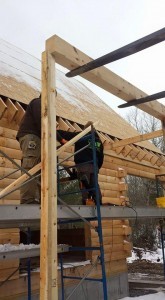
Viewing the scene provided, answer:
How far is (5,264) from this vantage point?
6.12 meters

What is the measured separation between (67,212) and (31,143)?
122cm

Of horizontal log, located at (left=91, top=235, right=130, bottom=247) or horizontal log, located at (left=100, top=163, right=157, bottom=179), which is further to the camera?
horizontal log, located at (left=100, top=163, right=157, bottom=179)

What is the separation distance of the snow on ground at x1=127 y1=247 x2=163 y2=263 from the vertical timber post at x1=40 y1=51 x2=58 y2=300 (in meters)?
13.5

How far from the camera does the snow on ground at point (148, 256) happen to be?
1603 centimetres

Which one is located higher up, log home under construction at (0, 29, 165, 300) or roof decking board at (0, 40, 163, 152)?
roof decking board at (0, 40, 163, 152)

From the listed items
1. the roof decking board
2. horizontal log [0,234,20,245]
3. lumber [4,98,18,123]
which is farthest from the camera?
the roof decking board

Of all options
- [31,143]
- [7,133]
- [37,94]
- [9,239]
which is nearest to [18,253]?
[31,143]

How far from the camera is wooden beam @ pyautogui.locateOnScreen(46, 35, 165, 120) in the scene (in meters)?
3.73

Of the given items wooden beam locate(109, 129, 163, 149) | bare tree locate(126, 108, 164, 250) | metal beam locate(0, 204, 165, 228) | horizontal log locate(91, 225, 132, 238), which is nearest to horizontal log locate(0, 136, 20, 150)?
metal beam locate(0, 204, 165, 228)

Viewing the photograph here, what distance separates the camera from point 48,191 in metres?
3.26

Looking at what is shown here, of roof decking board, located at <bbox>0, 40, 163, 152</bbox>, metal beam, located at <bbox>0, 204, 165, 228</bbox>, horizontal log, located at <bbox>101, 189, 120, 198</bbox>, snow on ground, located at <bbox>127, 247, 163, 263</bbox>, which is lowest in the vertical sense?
snow on ground, located at <bbox>127, 247, 163, 263</bbox>

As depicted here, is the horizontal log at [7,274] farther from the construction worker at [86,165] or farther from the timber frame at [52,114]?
the timber frame at [52,114]

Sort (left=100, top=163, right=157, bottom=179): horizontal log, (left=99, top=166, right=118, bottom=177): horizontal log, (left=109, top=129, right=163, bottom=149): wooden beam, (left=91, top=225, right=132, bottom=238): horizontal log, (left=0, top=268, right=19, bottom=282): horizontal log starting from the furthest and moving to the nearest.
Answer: (left=100, top=163, right=157, bottom=179): horizontal log < (left=99, top=166, right=118, bottom=177): horizontal log < (left=91, top=225, right=132, bottom=238): horizontal log < (left=109, top=129, right=163, bottom=149): wooden beam < (left=0, top=268, right=19, bottom=282): horizontal log

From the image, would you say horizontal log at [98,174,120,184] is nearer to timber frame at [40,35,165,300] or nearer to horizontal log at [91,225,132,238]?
horizontal log at [91,225,132,238]
